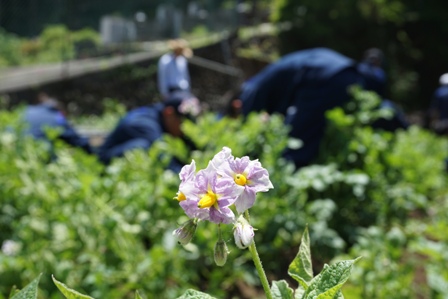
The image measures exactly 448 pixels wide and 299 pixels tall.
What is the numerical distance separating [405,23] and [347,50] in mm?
1933

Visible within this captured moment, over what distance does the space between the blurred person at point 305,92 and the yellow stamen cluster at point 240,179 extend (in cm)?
331

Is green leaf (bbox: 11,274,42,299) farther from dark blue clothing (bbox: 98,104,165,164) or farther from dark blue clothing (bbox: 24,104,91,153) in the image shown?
dark blue clothing (bbox: 24,104,91,153)

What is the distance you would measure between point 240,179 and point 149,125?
3.52 m

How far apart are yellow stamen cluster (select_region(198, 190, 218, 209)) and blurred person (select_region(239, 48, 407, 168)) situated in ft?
10.9

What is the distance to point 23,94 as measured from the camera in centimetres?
1014

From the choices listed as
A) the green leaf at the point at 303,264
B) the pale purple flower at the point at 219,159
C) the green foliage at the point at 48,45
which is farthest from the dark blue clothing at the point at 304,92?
the green foliage at the point at 48,45

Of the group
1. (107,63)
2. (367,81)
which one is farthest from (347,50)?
(367,81)

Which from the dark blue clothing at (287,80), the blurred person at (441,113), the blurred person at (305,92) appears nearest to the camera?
the blurred person at (305,92)

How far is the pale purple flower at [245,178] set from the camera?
2.31ft

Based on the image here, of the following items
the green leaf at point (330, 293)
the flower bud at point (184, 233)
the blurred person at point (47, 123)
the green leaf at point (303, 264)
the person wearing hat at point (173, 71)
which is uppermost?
the flower bud at point (184, 233)

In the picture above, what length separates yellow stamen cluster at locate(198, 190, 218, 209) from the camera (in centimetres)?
68

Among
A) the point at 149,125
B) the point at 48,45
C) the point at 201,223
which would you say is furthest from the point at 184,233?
the point at 48,45

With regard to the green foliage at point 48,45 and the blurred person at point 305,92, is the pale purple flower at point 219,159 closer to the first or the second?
the blurred person at point 305,92

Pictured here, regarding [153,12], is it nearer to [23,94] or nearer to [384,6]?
[23,94]
